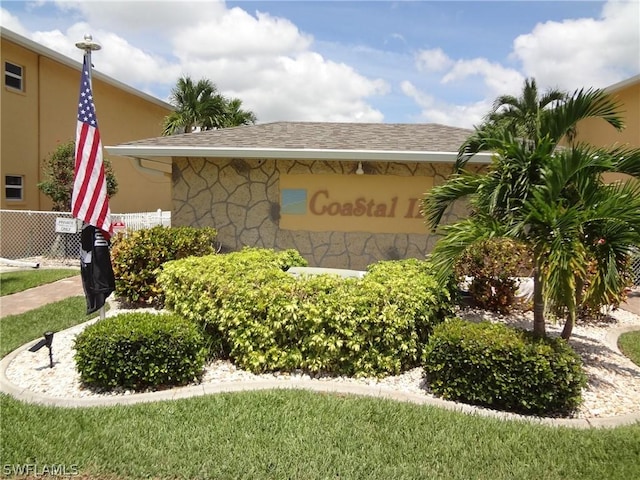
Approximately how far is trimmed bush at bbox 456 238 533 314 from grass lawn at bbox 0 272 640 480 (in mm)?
3921

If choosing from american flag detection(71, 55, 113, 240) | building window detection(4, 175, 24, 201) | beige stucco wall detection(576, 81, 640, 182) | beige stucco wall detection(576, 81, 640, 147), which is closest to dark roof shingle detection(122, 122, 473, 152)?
american flag detection(71, 55, 113, 240)

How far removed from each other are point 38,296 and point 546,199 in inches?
376

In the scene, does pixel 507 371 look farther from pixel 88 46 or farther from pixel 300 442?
pixel 88 46

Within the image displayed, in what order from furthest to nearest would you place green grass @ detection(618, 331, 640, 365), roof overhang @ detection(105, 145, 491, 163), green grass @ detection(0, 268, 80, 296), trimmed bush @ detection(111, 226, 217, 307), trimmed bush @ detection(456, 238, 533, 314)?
green grass @ detection(0, 268, 80, 296) → roof overhang @ detection(105, 145, 491, 163) → trimmed bush @ detection(111, 226, 217, 307) → trimmed bush @ detection(456, 238, 533, 314) → green grass @ detection(618, 331, 640, 365)

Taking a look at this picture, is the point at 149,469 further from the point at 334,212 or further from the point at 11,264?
the point at 11,264

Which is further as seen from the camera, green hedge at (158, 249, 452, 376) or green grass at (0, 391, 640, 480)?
green hedge at (158, 249, 452, 376)

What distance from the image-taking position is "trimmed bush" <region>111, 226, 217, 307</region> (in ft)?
26.8

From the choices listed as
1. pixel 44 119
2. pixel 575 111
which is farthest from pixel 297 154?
pixel 44 119

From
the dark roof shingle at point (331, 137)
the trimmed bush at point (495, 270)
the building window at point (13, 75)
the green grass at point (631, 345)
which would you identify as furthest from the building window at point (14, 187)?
the green grass at point (631, 345)

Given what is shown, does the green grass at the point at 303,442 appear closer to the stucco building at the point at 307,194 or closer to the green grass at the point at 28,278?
the stucco building at the point at 307,194

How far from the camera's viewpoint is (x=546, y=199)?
505 cm

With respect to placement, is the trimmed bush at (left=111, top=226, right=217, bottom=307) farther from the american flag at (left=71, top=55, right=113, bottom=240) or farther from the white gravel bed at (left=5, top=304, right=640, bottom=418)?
the american flag at (left=71, top=55, right=113, bottom=240)

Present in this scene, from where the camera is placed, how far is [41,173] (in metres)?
16.3

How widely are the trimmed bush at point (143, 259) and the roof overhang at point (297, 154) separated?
1806 millimetres
